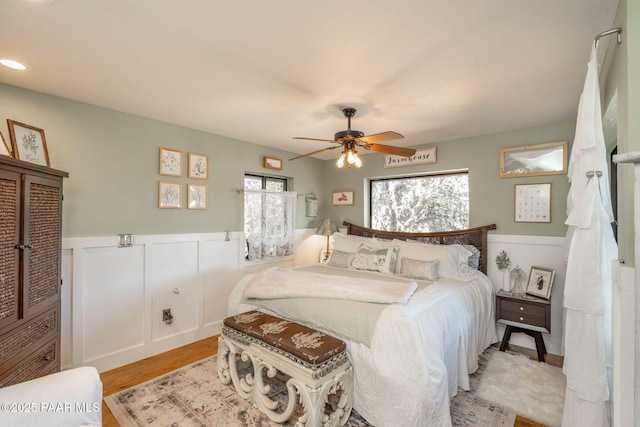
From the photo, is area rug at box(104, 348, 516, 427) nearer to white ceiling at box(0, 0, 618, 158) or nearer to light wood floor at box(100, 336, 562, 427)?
light wood floor at box(100, 336, 562, 427)

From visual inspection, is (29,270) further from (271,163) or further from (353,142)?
(271,163)

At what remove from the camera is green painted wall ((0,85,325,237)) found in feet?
7.89

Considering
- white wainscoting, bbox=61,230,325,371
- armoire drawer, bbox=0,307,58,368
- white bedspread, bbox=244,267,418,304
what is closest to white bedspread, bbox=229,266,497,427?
white bedspread, bbox=244,267,418,304

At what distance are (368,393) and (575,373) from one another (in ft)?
3.86

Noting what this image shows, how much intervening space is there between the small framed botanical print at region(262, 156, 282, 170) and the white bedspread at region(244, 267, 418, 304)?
1691mm

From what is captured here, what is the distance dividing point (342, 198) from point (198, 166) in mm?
2309

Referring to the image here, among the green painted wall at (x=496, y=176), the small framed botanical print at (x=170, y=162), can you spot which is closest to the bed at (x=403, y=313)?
the green painted wall at (x=496, y=176)

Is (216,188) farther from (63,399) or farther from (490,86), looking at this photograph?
(490,86)

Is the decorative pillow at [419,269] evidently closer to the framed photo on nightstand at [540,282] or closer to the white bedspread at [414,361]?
the white bedspread at [414,361]

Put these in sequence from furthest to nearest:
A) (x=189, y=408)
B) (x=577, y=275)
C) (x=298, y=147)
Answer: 1. (x=298, y=147)
2. (x=189, y=408)
3. (x=577, y=275)

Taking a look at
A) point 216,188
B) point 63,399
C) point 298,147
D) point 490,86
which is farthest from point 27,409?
point 298,147

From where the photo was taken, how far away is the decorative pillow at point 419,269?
9.91ft

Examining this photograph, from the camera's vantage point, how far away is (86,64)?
1.91 metres

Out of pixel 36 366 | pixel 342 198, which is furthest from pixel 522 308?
pixel 36 366
